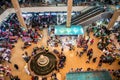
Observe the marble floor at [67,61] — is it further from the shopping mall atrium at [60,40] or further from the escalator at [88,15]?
the escalator at [88,15]

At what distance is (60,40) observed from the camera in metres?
20.9

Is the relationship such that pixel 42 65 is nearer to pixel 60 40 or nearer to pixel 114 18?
pixel 60 40

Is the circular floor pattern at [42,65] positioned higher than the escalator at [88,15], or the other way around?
the escalator at [88,15]

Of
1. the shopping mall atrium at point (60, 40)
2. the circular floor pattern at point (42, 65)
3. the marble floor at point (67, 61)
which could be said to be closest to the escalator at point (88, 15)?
the shopping mall atrium at point (60, 40)

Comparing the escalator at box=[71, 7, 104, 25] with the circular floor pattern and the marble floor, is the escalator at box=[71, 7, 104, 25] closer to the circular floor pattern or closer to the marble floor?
the marble floor

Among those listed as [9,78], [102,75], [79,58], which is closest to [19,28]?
[9,78]

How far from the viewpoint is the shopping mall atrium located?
17703mm

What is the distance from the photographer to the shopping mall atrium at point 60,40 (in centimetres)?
1770

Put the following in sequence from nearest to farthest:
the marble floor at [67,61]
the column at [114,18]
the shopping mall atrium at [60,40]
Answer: the shopping mall atrium at [60,40], the marble floor at [67,61], the column at [114,18]

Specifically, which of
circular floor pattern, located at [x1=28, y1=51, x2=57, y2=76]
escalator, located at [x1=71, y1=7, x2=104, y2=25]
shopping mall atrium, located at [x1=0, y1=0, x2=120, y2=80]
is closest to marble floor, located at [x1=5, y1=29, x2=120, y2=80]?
shopping mall atrium, located at [x1=0, y1=0, x2=120, y2=80]

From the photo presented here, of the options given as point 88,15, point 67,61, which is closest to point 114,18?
point 88,15

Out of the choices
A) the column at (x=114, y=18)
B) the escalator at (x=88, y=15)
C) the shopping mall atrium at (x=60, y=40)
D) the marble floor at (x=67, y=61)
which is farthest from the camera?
the escalator at (x=88, y=15)

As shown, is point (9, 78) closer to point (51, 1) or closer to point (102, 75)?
point (102, 75)

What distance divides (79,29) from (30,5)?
7144mm
